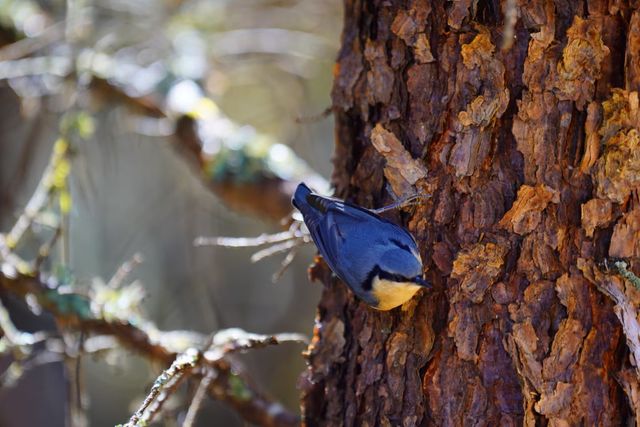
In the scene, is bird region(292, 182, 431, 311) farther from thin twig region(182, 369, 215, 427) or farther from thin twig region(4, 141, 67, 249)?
thin twig region(4, 141, 67, 249)

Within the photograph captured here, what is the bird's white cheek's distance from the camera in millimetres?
1715

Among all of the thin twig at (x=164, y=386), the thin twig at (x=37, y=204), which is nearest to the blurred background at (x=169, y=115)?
the thin twig at (x=37, y=204)

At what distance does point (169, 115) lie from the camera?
3.10 meters

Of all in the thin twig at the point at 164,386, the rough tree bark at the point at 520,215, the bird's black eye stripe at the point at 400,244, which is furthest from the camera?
the bird's black eye stripe at the point at 400,244

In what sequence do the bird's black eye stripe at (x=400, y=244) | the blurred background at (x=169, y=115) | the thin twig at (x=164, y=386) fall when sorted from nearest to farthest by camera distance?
the thin twig at (x=164, y=386) → the bird's black eye stripe at (x=400, y=244) → the blurred background at (x=169, y=115)

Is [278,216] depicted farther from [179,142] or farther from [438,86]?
[438,86]

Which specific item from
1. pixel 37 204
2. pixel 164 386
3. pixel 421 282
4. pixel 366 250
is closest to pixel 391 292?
pixel 421 282

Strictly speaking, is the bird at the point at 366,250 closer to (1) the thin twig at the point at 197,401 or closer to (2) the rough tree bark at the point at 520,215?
(2) the rough tree bark at the point at 520,215

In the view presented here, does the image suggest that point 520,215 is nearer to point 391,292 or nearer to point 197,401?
point 391,292

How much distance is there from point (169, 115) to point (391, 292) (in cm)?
164

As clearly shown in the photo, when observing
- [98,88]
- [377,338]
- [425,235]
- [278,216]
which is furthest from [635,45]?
[98,88]

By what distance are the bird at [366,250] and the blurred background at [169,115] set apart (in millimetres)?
277

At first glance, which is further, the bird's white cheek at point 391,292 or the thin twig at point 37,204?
the thin twig at point 37,204

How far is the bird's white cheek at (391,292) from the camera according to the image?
5.63 feet
